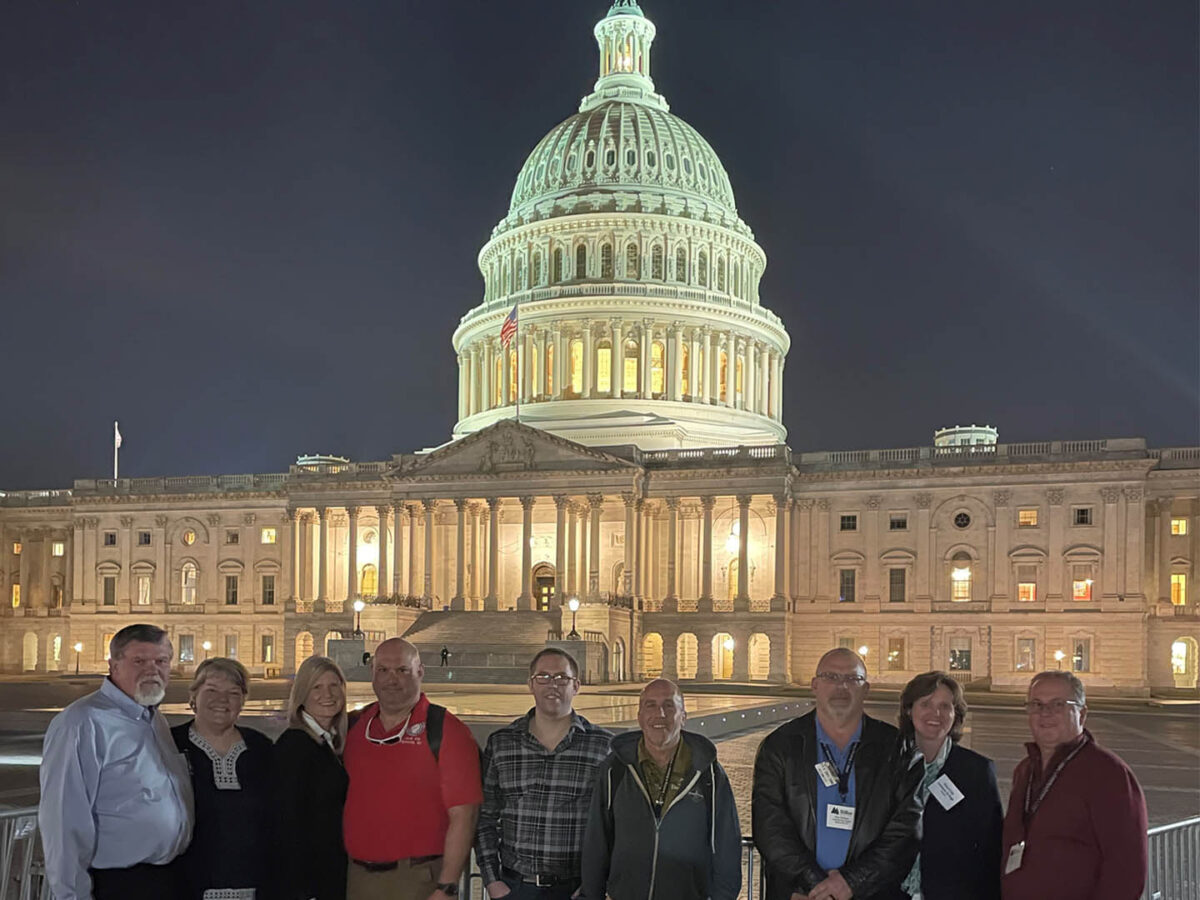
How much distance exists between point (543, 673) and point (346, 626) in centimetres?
7714

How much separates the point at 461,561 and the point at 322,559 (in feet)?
39.0

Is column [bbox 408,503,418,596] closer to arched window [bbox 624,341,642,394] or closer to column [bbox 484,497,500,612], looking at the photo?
column [bbox 484,497,500,612]

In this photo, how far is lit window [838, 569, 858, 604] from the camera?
255 feet

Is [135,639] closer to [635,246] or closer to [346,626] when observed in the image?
[346,626]

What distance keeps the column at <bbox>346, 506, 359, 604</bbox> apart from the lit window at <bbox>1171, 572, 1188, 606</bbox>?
168 ft

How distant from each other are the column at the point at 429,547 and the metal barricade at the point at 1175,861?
69987 millimetres

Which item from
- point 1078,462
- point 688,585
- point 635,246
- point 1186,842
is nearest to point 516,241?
point 635,246

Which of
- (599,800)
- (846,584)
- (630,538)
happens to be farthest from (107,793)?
(846,584)

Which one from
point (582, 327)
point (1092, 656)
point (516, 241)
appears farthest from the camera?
point (516, 241)

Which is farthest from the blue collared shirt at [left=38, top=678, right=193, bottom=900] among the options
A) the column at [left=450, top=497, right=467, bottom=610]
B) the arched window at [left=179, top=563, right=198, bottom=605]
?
the arched window at [left=179, top=563, right=198, bottom=605]

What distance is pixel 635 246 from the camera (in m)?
97.6

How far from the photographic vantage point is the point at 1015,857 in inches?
328

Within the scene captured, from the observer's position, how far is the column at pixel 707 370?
9388 centimetres

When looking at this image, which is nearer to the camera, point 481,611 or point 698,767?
point 698,767
